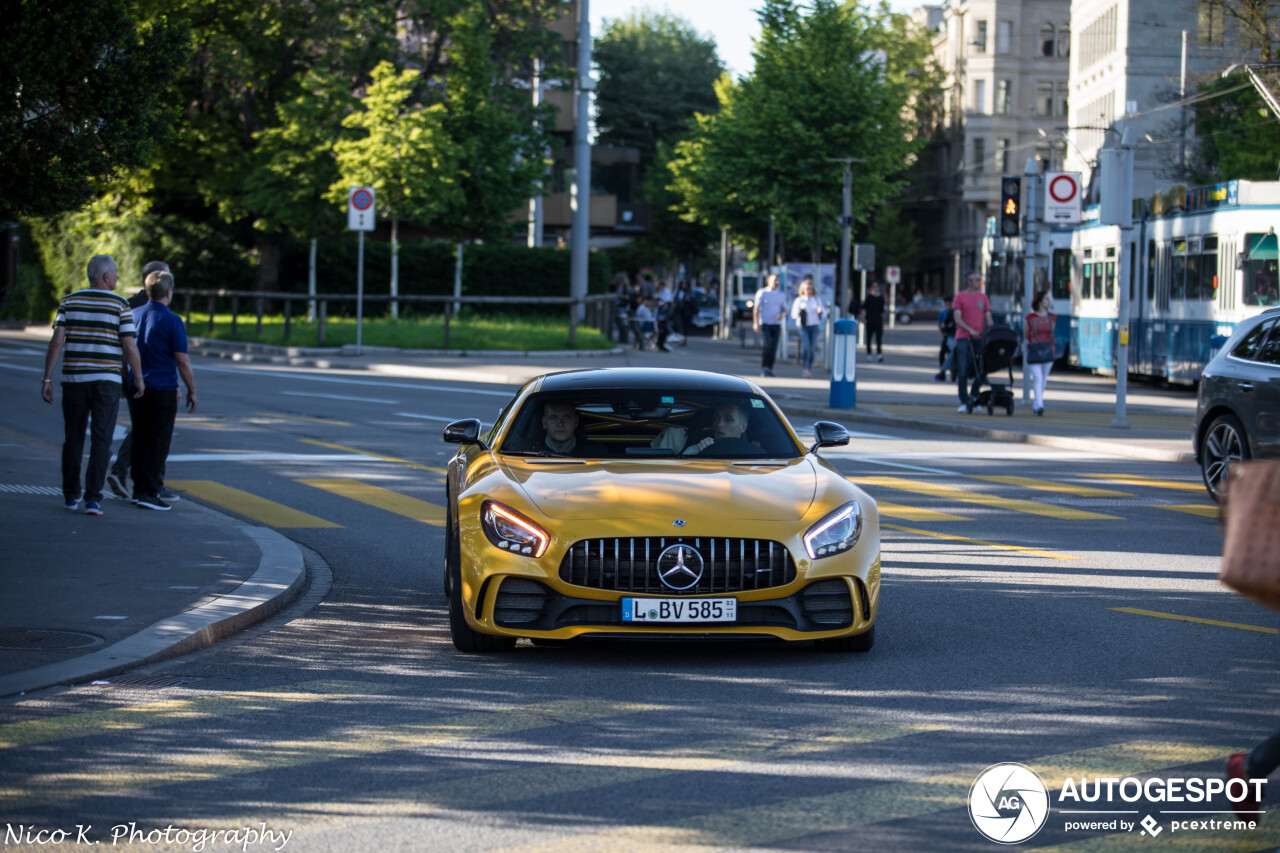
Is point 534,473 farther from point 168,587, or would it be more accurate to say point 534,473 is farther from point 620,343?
point 620,343

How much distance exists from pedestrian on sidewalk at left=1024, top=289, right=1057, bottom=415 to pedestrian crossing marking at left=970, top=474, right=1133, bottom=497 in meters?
6.85

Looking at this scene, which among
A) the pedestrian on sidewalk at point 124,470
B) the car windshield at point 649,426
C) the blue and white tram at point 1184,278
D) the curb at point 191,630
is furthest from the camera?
the blue and white tram at point 1184,278

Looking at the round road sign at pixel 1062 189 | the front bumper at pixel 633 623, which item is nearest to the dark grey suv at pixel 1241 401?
the front bumper at pixel 633 623

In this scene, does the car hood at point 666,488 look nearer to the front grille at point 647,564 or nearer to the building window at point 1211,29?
the front grille at point 647,564

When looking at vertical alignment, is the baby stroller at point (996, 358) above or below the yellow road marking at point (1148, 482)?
above

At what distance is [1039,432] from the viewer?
20.4 meters

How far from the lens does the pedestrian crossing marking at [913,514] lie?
41.9ft

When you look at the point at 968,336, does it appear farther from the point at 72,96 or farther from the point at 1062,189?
the point at 72,96

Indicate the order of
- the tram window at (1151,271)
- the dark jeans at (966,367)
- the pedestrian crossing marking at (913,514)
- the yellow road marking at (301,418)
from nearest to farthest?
the pedestrian crossing marking at (913,514), the yellow road marking at (301,418), the dark jeans at (966,367), the tram window at (1151,271)

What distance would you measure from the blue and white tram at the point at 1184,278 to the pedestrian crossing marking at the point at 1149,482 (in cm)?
615

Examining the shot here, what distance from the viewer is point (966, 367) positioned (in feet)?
76.9

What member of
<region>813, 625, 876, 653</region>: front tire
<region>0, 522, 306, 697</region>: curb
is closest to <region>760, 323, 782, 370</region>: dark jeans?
<region>0, 522, 306, 697</region>: curb

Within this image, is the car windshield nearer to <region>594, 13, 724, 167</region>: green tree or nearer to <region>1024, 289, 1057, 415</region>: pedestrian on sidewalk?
<region>1024, 289, 1057, 415</region>: pedestrian on sidewalk

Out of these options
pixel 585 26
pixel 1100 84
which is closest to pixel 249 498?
pixel 585 26
